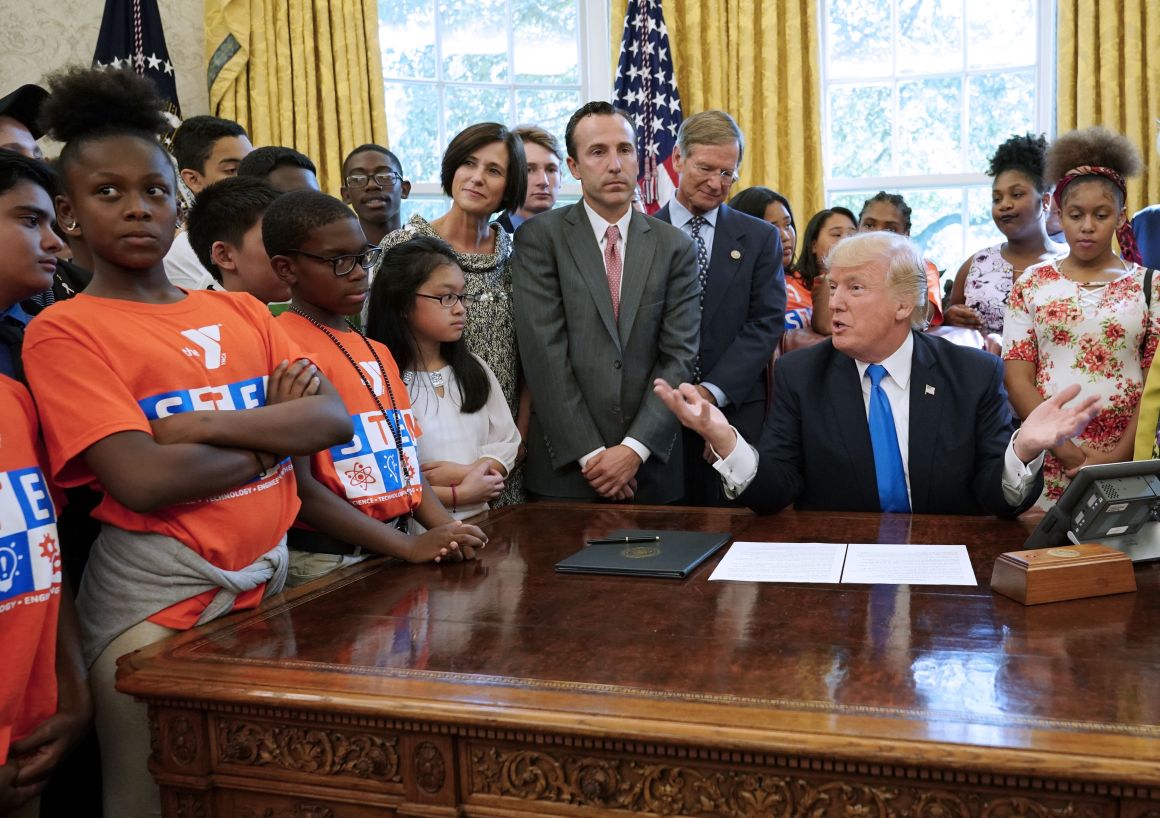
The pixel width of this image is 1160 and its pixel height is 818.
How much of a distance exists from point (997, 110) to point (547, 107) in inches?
107

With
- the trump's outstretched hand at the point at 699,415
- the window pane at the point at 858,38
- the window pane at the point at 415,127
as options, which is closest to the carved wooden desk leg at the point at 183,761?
the trump's outstretched hand at the point at 699,415

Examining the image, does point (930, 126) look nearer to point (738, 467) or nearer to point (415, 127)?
point (415, 127)

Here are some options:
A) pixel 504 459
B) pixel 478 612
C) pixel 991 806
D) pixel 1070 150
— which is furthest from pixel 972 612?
pixel 1070 150

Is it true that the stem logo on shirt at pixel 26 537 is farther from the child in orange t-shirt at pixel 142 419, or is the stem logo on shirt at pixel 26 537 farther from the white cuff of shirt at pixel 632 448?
the white cuff of shirt at pixel 632 448

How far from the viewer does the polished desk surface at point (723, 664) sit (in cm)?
115

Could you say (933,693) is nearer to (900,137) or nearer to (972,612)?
(972,612)

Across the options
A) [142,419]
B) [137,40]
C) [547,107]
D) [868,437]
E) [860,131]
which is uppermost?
[137,40]

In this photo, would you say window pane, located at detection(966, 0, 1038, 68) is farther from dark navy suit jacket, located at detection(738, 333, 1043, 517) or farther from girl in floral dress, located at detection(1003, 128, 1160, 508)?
dark navy suit jacket, located at detection(738, 333, 1043, 517)

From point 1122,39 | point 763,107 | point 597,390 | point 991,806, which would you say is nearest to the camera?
point 991,806

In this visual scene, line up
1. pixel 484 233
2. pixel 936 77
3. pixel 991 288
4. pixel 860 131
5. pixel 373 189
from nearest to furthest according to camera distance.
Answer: pixel 484 233
pixel 373 189
pixel 991 288
pixel 936 77
pixel 860 131

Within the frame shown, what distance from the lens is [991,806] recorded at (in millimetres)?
1130

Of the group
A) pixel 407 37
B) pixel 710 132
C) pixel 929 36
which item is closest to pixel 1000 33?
pixel 929 36

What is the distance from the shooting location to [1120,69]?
18.0 feet

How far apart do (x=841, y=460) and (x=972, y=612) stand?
0.90m
